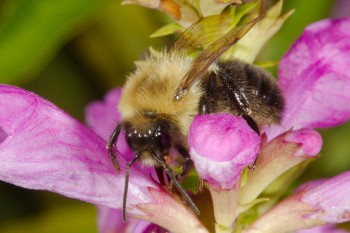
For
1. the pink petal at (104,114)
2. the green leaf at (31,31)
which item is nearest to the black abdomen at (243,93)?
the pink petal at (104,114)

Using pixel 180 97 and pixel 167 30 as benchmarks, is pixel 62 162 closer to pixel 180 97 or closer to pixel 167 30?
pixel 180 97

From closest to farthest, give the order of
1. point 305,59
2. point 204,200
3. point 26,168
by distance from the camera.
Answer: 1. point 26,168
2. point 204,200
3. point 305,59

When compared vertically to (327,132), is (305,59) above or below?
above

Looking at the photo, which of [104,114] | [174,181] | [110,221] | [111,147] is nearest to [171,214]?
[174,181]

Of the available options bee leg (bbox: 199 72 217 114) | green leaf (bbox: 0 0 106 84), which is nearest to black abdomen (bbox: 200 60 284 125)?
bee leg (bbox: 199 72 217 114)

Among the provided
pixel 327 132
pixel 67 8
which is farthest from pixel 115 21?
pixel 327 132

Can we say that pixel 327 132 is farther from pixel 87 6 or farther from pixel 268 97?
pixel 268 97

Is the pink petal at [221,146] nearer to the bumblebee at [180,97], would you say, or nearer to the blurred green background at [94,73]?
the bumblebee at [180,97]
